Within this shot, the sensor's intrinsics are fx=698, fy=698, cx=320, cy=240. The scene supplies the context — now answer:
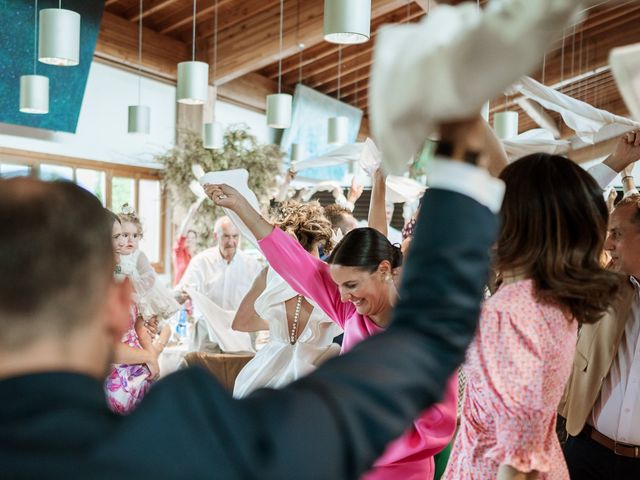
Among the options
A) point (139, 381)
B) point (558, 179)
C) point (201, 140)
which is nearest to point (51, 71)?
point (201, 140)

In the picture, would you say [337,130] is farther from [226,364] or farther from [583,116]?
[583,116]

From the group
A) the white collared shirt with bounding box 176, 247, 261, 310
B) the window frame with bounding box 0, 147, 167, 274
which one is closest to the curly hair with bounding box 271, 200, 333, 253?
the white collared shirt with bounding box 176, 247, 261, 310

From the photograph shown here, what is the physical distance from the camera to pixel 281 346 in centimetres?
308

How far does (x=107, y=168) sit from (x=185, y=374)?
826 cm

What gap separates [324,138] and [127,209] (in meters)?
9.09

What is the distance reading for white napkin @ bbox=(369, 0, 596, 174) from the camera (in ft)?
1.79

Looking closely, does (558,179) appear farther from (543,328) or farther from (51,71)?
(51,71)

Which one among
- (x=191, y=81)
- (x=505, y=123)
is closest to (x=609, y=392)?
(x=191, y=81)

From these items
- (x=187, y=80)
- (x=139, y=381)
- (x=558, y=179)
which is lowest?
(x=139, y=381)

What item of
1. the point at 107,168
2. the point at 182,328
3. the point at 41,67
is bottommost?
the point at 182,328

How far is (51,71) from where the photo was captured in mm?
7305

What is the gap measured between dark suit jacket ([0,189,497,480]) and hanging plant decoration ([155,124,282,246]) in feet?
23.5

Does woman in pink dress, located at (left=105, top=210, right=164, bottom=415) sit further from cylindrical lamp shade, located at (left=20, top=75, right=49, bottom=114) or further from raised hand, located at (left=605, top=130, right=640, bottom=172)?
cylindrical lamp shade, located at (left=20, top=75, right=49, bottom=114)

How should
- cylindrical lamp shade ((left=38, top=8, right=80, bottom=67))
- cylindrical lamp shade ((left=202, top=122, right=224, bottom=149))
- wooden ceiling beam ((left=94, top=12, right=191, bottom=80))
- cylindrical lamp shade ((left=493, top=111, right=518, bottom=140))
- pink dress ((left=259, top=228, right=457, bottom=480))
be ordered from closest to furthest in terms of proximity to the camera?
pink dress ((left=259, top=228, right=457, bottom=480)) < cylindrical lamp shade ((left=38, top=8, right=80, bottom=67)) < cylindrical lamp shade ((left=202, top=122, right=224, bottom=149)) < cylindrical lamp shade ((left=493, top=111, right=518, bottom=140)) < wooden ceiling beam ((left=94, top=12, right=191, bottom=80))
